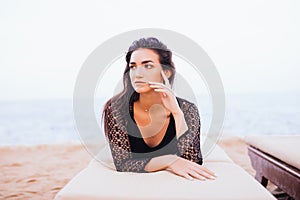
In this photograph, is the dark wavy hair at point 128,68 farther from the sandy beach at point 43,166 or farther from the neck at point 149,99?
the sandy beach at point 43,166

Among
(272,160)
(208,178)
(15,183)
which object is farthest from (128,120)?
(15,183)

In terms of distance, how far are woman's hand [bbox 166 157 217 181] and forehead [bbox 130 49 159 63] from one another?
1.29 feet

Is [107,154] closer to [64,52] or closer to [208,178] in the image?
[208,178]

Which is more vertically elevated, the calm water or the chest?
the chest

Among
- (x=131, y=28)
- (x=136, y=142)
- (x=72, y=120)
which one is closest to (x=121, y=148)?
(x=136, y=142)

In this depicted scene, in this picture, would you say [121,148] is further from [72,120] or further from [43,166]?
[72,120]

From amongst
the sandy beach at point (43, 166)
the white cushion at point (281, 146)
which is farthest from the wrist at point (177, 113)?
the sandy beach at point (43, 166)

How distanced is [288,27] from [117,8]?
2883 mm

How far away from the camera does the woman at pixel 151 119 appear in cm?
138

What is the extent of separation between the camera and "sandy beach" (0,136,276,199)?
2.36 metres

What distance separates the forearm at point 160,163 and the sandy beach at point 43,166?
3.54 ft

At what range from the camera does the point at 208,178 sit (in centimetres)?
129

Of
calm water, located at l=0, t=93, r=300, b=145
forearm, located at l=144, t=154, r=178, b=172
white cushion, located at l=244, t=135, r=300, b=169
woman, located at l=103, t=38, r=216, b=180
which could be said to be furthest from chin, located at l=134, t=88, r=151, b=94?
calm water, located at l=0, t=93, r=300, b=145

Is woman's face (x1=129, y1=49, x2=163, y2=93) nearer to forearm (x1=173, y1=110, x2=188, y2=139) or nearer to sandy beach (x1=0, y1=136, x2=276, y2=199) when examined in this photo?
forearm (x1=173, y1=110, x2=188, y2=139)
